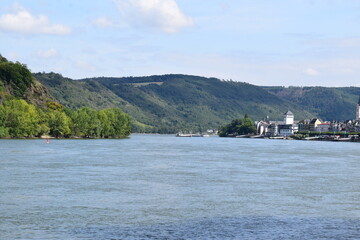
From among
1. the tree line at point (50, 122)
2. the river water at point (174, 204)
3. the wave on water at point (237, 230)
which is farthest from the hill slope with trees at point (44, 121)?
the wave on water at point (237, 230)

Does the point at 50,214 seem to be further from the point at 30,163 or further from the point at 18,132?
the point at 18,132

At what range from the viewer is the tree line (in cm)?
15012

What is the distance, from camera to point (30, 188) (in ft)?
149

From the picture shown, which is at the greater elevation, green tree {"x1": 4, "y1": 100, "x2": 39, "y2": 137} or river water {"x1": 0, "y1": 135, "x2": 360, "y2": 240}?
green tree {"x1": 4, "y1": 100, "x2": 39, "y2": 137}

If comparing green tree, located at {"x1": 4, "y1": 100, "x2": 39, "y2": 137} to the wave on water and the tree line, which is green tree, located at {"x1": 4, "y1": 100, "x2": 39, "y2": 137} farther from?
the wave on water

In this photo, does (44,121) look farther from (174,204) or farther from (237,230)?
(237,230)

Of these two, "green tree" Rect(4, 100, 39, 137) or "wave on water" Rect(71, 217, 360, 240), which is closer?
"wave on water" Rect(71, 217, 360, 240)

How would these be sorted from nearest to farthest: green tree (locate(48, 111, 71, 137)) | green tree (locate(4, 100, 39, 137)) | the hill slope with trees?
green tree (locate(4, 100, 39, 137)) < the hill slope with trees < green tree (locate(48, 111, 71, 137))

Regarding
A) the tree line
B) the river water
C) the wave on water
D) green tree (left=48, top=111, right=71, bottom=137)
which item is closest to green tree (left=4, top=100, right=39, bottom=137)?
the tree line

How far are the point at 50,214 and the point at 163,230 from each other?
25.3 ft

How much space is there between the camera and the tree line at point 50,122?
150 metres

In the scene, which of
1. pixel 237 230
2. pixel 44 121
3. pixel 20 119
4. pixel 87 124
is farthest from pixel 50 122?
pixel 237 230

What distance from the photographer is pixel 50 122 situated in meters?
166

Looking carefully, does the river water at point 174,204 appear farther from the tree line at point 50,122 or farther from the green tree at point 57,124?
the green tree at point 57,124
